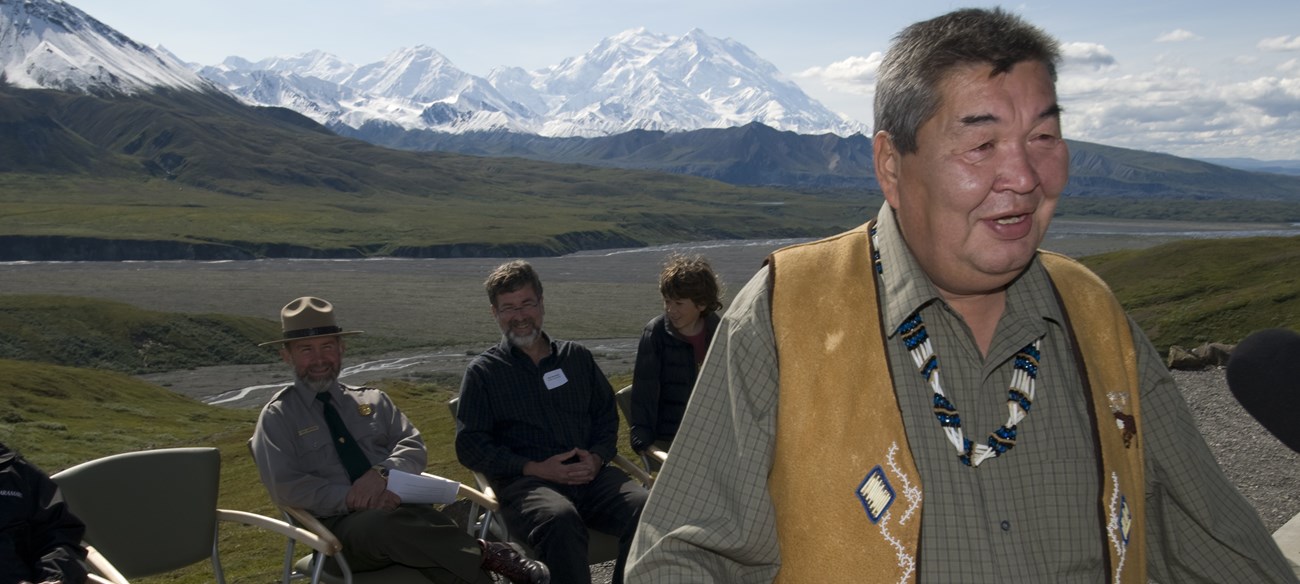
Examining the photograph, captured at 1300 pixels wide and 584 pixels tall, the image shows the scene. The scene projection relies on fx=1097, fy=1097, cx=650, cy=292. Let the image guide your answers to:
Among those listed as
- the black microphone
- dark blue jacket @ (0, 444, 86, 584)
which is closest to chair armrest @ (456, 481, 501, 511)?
dark blue jacket @ (0, 444, 86, 584)

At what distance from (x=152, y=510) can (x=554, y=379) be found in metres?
2.34

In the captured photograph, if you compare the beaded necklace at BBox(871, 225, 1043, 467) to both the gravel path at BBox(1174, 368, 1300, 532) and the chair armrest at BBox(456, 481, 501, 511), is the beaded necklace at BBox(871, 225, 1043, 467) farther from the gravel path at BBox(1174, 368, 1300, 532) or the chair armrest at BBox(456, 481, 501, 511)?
the gravel path at BBox(1174, 368, 1300, 532)

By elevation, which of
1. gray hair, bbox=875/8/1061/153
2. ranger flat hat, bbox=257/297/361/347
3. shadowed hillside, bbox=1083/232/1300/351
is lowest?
shadowed hillside, bbox=1083/232/1300/351

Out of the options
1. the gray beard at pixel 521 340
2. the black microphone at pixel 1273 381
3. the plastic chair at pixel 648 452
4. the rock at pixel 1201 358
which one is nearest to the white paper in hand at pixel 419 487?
the gray beard at pixel 521 340

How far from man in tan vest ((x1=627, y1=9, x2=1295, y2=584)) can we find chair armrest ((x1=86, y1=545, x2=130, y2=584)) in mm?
3861

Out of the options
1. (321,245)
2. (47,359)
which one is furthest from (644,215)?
(47,359)

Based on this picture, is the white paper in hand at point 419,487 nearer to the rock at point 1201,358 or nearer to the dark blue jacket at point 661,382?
the dark blue jacket at point 661,382

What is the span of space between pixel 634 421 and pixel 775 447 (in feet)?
18.3

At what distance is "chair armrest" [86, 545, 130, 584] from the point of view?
4867 mm

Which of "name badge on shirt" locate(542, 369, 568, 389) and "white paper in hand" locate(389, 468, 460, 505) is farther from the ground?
"name badge on shirt" locate(542, 369, 568, 389)

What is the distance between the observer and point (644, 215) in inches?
6722

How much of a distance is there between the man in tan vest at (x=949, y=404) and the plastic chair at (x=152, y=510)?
4162 mm

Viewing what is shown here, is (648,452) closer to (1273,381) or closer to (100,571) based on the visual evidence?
(100,571)

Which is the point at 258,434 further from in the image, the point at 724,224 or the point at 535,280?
the point at 724,224
